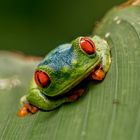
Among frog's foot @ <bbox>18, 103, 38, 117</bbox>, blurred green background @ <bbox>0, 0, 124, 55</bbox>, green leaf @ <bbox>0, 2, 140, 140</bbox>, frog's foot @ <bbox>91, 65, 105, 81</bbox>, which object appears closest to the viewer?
green leaf @ <bbox>0, 2, 140, 140</bbox>

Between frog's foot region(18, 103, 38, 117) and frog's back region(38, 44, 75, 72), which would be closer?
frog's back region(38, 44, 75, 72)

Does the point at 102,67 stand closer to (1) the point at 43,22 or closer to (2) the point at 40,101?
(2) the point at 40,101

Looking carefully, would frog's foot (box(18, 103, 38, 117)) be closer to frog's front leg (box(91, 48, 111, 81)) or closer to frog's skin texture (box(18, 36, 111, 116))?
frog's skin texture (box(18, 36, 111, 116))

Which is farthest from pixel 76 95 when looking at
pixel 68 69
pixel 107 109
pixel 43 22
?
pixel 43 22

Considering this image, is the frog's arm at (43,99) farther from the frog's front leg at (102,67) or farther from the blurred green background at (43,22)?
the blurred green background at (43,22)

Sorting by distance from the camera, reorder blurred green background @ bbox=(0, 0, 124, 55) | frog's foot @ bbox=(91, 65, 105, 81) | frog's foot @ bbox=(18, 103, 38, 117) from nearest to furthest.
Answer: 1. frog's foot @ bbox=(91, 65, 105, 81)
2. frog's foot @ bbox=(18, 103, 38, 117)
3. blurred green background @ bbox=(0, 0, 124, 55)

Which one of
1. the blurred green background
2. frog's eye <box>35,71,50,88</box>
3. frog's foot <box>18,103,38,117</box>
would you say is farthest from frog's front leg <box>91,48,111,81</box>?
the blurred green background

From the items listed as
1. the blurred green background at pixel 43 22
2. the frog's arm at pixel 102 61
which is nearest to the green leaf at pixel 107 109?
the frog's arm at pixel 102 61

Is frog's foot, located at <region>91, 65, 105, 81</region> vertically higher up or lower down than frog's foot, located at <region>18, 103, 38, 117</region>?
higher up
